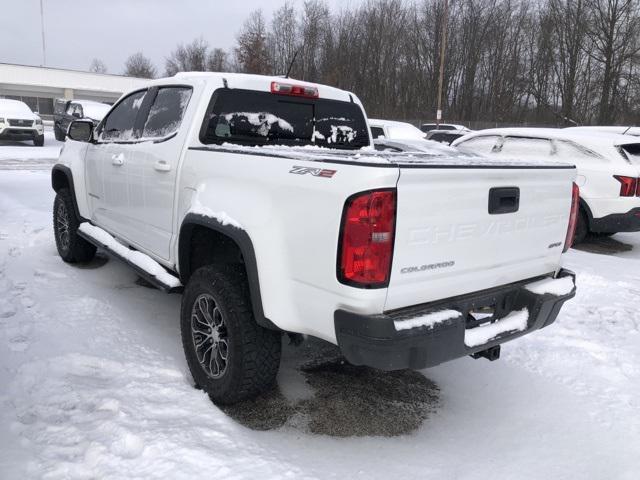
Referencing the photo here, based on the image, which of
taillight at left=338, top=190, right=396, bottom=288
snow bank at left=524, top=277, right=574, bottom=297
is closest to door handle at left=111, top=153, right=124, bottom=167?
taillight at left=338, top=190, right=396, bottom=288

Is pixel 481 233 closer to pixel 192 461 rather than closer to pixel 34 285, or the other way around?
pixel 192 461

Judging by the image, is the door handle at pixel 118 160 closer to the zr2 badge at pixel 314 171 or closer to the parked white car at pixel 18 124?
the zr2 badge at pixel 314 171

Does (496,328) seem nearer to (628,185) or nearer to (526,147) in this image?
(628,185)

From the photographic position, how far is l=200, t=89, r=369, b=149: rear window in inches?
142

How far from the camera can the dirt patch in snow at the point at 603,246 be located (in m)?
7.76

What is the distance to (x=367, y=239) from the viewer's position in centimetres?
224

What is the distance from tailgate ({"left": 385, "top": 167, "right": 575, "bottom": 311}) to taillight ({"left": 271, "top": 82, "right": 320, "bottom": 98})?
185cm

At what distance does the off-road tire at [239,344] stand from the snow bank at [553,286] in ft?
Result: 4.75

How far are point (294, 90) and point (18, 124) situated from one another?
17206 millimetres

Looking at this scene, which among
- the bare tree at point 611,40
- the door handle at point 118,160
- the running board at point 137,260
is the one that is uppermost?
the bare tree at point 611,40

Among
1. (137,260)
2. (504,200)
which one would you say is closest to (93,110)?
(137,260)

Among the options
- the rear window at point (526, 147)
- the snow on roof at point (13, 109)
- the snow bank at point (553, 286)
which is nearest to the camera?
the snow bank at point (553, 286)

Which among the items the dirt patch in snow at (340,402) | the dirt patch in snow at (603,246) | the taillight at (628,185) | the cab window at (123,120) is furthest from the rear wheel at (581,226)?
the cab window at (123,120)

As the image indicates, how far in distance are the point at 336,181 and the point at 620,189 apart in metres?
6.41
